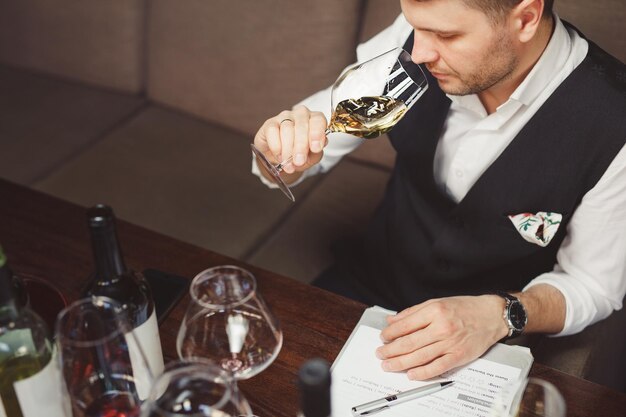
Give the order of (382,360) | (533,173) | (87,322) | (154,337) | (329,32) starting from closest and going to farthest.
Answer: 1. (87,322)
2. (154,337)
3. (382,360)
4. (533,173)
5. (329,32)

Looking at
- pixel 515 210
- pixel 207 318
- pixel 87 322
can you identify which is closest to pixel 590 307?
pixel 515 210

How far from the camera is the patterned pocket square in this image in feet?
4.55

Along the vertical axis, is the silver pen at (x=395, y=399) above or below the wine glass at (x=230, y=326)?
below

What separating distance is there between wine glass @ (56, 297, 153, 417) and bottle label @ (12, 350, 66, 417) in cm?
2

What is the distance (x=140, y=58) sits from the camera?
2.52 meters

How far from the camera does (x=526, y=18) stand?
1275 millimetres

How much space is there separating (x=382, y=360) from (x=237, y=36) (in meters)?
1.47

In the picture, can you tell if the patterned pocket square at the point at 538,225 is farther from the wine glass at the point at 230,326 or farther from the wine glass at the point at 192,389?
the wine glass at the point at 192,389

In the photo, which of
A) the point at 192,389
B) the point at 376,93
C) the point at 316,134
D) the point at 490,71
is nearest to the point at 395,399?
the point at 192,389

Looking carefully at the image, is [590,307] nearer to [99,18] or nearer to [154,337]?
[154,337]

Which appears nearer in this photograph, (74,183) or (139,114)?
(74,183)

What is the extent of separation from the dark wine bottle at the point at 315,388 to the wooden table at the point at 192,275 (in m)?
0.43

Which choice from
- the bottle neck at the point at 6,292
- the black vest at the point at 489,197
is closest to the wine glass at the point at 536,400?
the bottle neck at the point at 6,292

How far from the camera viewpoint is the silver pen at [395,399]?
0.96 meters
